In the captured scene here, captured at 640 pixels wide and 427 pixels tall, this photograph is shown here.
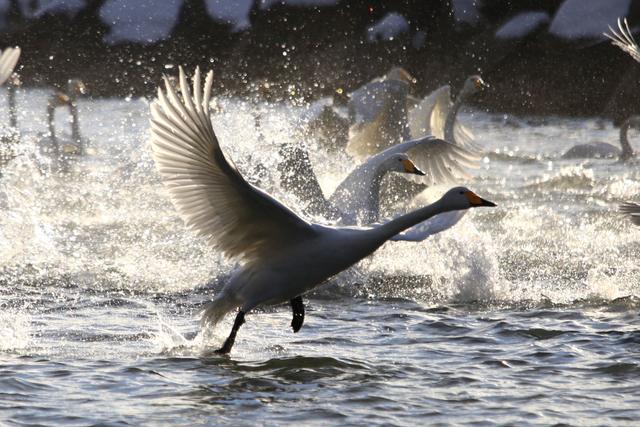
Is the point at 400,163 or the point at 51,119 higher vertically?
the point at 51,119

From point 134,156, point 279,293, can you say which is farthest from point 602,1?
point 279,293

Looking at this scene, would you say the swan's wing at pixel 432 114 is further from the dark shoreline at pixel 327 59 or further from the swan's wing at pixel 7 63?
the dark shoreline at pixel 327 59

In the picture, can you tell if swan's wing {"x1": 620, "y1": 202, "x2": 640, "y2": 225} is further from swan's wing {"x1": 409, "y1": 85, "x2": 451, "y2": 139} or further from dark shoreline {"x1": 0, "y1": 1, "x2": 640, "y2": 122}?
Result: dark shoreline {"x1": 0, "y1": 1, "x2": 640, "y2": 122}

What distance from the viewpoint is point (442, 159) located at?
37.3 feet

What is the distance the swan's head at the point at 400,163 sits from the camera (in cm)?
950

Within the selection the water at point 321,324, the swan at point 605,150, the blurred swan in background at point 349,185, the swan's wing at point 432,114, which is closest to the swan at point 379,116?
the swan's wing at point 432,114

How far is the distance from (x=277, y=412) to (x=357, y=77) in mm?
19680

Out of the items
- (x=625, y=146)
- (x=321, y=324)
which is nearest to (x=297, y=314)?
(x=321, y=324)

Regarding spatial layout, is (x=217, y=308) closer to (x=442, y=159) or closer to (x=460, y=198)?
(x=460, y=198)

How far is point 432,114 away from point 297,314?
6.98 meters

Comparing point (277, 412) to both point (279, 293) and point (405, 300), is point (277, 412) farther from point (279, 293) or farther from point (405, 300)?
point (405, 300)

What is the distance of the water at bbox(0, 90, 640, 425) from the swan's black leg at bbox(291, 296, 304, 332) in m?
0.15

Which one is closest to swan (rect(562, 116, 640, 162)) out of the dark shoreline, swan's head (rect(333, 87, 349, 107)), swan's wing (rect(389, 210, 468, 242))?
the dark shoreline

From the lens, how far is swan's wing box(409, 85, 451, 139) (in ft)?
45.9
